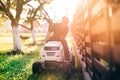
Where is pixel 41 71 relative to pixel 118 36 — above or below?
below

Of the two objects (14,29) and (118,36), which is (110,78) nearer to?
(118,36)

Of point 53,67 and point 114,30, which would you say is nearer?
point 114,30

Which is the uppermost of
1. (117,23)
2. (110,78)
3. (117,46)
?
(117,23)

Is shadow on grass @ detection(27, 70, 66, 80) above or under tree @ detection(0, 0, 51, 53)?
under

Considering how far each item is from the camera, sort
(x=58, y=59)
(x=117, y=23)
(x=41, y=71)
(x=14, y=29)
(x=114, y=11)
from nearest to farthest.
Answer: (x=117, y=23) < (x=114, y=11) < (x=58, y=59) < (x=41, y=71) < (x=14, y=29)

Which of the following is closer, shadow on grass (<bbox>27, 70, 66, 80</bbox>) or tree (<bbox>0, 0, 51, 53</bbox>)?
shadow on grass (<bbox>27, 70, 66, 80</bbox>)

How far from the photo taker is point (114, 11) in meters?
3.46

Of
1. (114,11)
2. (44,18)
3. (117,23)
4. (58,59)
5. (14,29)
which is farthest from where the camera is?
(44,18)

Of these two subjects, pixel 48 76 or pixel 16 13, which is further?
pixel 16 13

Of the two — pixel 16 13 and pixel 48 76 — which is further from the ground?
pixel 16 13

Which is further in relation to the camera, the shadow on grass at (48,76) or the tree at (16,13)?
the tree at (16,13)

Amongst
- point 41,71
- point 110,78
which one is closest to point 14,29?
point 41,71

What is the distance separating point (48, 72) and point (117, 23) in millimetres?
7653

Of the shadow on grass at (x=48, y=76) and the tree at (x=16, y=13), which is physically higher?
the tree at (x=16, y=13)
